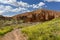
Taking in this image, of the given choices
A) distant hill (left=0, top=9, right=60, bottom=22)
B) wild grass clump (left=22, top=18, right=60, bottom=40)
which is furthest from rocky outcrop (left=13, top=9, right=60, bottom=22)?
wild grass clump (left=22, top=18, right=60, bottom=40)

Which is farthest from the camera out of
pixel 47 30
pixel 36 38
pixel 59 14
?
pixel 59 14

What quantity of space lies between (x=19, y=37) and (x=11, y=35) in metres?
1.54

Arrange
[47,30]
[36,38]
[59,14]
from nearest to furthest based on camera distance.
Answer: [36,38], [47,30], [59,14]

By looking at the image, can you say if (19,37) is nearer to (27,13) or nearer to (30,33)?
(30,33)

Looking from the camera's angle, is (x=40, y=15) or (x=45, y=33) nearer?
(x=45, y=33)

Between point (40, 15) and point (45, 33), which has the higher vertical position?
point (45, 33)

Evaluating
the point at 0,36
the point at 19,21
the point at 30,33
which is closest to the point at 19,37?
the point at 30,33

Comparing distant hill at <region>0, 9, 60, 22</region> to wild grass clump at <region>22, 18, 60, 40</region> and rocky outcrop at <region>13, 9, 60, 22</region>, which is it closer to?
rocky outcrop at <region>13, 9, 60, 22</region>

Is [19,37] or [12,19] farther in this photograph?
[12,19]

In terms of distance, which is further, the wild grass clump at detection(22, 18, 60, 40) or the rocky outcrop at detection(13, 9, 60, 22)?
the rocky outcrop at detection(13, 9, 60, 22)

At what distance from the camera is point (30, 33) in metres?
19.5

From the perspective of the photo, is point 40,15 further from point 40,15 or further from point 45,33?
point 45,33

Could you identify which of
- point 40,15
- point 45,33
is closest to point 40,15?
point 40,15

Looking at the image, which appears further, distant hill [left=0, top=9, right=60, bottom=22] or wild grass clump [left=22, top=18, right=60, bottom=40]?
distant hill [left=0, top=9, right=60, bottom=22]
